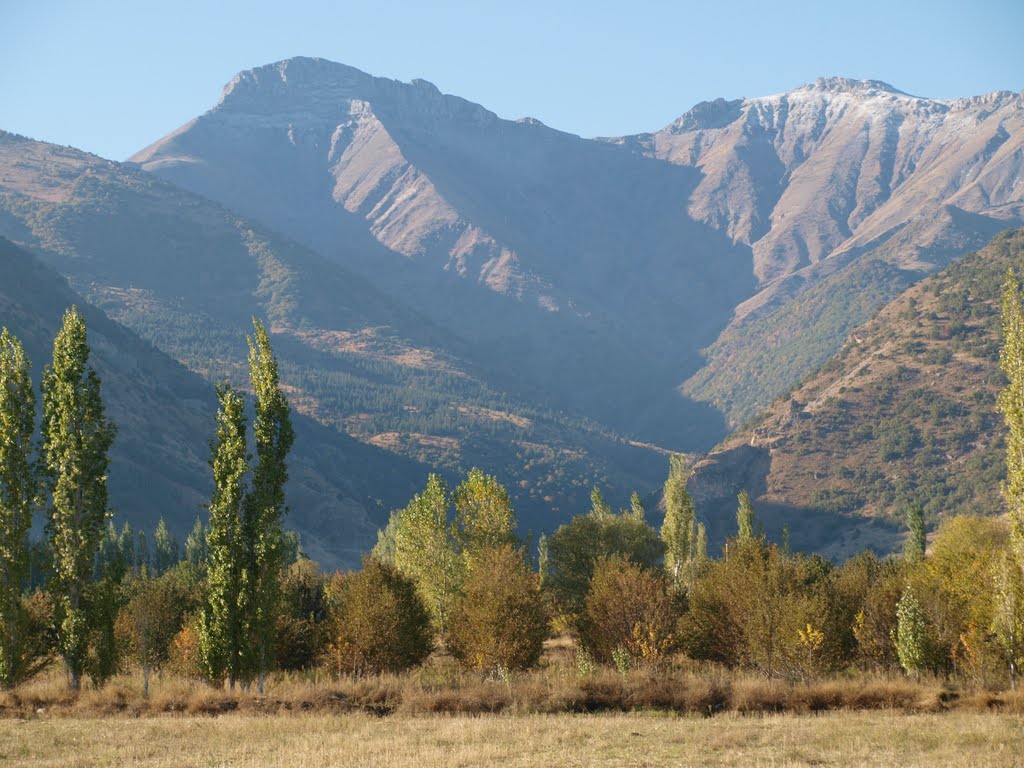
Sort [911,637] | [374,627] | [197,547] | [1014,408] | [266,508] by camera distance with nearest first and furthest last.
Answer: [1014,408] < [266,508] < [911,637] < [374,627] < [197,547]

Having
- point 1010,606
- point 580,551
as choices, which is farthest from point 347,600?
point 580,551

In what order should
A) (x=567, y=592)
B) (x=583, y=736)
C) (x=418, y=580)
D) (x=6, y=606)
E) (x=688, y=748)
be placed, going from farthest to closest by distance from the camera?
(x=567, y=592) < (x=418, y=580) < (x=6, y=606) < (x=583, y=736) < (x=688, y=748)

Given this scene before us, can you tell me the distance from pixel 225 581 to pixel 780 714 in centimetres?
2360

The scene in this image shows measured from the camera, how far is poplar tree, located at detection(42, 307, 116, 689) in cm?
4394

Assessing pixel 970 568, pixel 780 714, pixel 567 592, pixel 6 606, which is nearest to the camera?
pixel 780 714

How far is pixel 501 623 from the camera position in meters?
51.5

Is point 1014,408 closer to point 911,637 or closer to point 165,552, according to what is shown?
point 911,637

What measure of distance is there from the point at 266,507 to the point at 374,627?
363 inches

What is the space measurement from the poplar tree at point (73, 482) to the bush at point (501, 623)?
18.4 m

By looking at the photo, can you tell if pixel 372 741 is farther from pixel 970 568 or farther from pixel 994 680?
pixel 970 568

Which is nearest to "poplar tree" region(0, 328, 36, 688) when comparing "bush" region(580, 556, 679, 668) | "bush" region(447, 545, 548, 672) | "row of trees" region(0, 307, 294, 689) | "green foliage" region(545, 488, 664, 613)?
"row of trees" region(0, 307, 294, 689)

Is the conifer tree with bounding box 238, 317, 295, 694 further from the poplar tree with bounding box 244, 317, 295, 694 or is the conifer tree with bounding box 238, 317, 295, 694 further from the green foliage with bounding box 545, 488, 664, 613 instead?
the green foliage with bounding box 545, 488, 664, 613

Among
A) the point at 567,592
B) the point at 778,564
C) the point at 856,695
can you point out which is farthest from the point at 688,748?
the point at 567,592

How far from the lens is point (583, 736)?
110 feet
